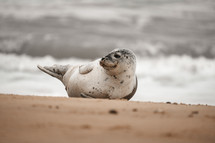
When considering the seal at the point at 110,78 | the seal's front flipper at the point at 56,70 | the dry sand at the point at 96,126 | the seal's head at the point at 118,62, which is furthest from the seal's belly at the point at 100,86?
the dry sand at the point at 96,126

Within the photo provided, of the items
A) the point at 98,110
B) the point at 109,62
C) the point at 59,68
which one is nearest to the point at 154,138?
the point at 98,110

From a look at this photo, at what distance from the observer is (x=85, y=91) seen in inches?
299

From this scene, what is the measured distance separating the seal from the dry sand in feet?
9.33

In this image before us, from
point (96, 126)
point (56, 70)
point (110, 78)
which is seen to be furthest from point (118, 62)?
point (96, 126)

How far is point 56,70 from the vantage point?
9422 millimetres

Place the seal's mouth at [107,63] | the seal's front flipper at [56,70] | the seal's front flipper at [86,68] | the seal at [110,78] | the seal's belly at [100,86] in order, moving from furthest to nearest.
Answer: the seal's front flipper at [56,70] < the seal's front flipper at [86,68] < the seal's belly at [100,86] < the seal at [110,78] < the seal's mouth at [107,63]

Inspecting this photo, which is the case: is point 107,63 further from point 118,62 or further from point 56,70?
point 56,70

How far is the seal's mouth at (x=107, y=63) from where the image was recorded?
22.7 feet

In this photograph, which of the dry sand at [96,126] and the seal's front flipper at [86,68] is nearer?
the dry sand at [96,126]

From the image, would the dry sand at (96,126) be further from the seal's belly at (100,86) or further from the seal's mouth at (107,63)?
the seal's belly at (100,86)

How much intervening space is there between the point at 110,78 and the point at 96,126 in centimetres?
400

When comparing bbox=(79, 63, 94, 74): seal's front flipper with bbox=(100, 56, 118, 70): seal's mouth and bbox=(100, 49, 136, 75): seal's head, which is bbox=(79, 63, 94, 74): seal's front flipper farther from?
bbox=(100, 56, 118, 70): seal's mouth

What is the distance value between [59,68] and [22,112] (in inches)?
215

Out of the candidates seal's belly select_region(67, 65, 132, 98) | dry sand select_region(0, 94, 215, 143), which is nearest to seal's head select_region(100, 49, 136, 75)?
seal's belly select_region(67, 65, 132, 98)
